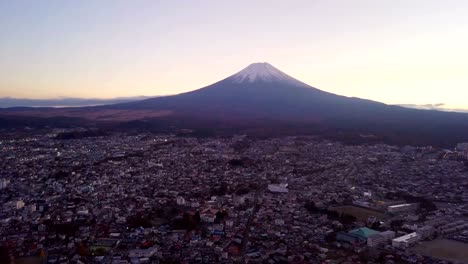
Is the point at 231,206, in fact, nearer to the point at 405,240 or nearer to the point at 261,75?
the point at 405,240

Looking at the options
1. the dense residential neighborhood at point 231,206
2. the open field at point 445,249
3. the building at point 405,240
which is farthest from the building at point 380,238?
the open field at point 445,249

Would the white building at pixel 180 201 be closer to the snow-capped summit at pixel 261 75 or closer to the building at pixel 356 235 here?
the building at pixel 356 235

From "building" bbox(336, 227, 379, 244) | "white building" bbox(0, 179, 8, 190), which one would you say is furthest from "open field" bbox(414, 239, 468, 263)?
"white building" bbox(0, 179, 8, 190)

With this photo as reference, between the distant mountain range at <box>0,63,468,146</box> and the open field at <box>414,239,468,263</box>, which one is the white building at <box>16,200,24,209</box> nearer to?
the open field at <box>414,239,468,263</box>

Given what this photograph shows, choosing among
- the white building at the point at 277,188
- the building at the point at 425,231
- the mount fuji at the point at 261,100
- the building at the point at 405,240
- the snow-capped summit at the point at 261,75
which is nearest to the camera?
the building at the point at 405,240

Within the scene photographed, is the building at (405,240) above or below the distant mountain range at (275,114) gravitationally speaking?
below

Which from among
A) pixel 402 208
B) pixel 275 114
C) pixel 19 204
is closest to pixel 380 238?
pixel 402 208
